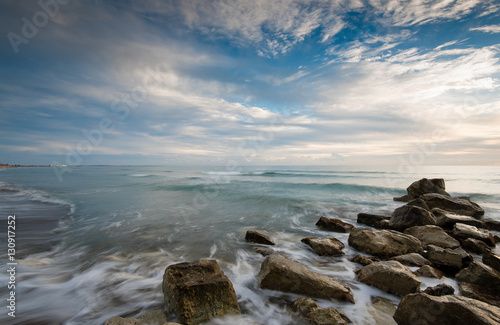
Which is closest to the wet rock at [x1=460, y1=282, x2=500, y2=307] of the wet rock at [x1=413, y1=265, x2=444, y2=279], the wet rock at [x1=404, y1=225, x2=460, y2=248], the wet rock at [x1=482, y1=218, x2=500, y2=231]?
the wet rock at [x1=413, y1=265, x2=444, y2=279]

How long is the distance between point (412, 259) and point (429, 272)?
2.02ft

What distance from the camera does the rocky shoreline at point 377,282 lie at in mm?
2984

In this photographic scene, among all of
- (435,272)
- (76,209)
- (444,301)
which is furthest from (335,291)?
(76,209)

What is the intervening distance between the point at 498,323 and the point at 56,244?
10.5m

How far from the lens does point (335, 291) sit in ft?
12.8

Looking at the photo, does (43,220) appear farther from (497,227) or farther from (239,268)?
(497,227)

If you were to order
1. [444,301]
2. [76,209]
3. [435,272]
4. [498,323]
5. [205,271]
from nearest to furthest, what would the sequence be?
[498,323] < [444,301] < [205,271] < [435,272] < [76,209]

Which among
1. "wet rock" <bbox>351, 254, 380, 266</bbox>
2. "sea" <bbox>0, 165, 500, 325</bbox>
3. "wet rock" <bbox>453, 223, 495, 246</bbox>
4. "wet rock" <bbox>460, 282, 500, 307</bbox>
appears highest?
"wet rock" <bbox>453, 223, 495, 246</bbox>

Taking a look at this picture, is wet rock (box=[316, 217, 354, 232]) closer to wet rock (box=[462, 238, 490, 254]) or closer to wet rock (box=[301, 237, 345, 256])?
wet rock (box=[301, 237, 345, 256])

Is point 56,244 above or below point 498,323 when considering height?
below

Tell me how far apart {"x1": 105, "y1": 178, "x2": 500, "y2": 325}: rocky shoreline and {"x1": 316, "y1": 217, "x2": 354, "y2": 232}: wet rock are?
1922 millimetres

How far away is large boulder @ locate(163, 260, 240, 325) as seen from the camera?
10.4 ft

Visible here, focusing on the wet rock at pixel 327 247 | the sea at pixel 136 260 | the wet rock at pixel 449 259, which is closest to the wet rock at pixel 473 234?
the sea at pixel 136 260

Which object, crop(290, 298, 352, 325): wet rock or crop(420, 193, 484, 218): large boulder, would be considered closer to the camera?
crop(290, 298, 352, 325): wet rock
